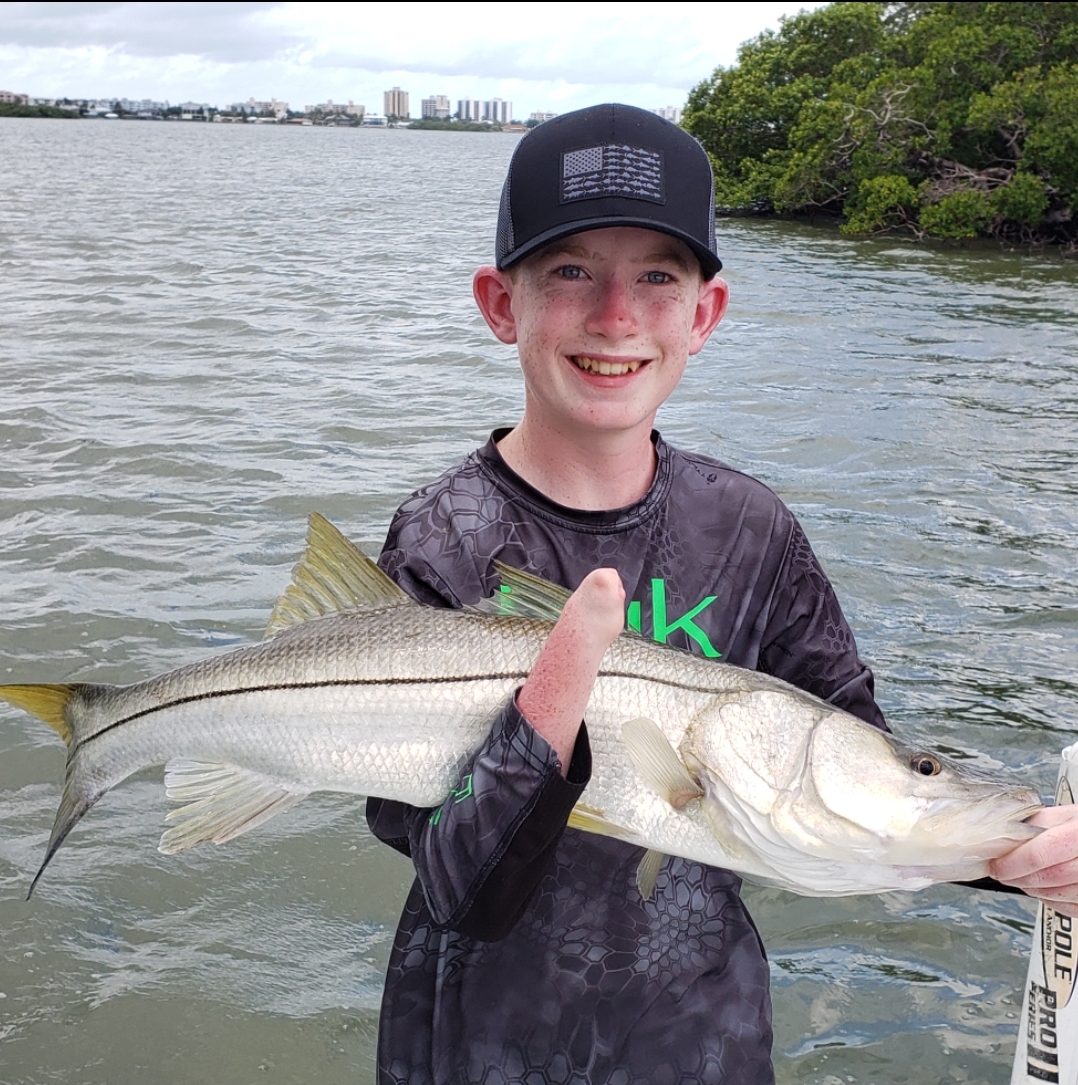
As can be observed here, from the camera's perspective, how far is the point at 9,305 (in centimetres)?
1462

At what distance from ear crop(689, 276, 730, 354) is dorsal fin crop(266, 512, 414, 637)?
33.7 inches

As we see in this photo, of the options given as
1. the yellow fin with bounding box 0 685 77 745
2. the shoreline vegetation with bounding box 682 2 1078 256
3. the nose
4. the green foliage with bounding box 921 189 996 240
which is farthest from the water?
the shoreline vegetation with bounding box 682 2 1078 256

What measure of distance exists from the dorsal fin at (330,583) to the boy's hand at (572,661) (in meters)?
0.52

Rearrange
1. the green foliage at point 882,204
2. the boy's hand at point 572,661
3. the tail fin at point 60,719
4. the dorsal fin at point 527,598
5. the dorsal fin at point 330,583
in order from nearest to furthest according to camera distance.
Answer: the boy's hand at point 572,661
the dorsal fin at point 527,598
the dorsal fin at point 330,583
the tail fin at point 60,719
the green foliage at point 882,204

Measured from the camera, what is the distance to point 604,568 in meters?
2.10

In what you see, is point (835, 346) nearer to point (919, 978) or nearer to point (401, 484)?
point (401, 484)

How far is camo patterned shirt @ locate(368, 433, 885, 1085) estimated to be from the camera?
2.23m

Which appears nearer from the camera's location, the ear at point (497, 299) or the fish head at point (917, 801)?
the fish head at point (917, 801)

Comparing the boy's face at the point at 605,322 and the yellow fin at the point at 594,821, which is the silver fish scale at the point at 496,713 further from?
the boy's face at the point at 605,322

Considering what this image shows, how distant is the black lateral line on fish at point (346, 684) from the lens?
2.03m

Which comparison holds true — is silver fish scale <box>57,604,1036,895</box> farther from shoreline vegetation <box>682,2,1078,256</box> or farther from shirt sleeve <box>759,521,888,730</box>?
shoreline vegetation <box>682,2,1078,256</box>

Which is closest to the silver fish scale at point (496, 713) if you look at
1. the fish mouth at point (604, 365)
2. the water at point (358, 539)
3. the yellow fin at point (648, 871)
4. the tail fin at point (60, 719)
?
the yellow fin at point (648, 871)

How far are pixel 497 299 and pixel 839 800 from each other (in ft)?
4.27

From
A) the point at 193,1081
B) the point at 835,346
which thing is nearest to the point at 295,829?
the point at 193,1081
